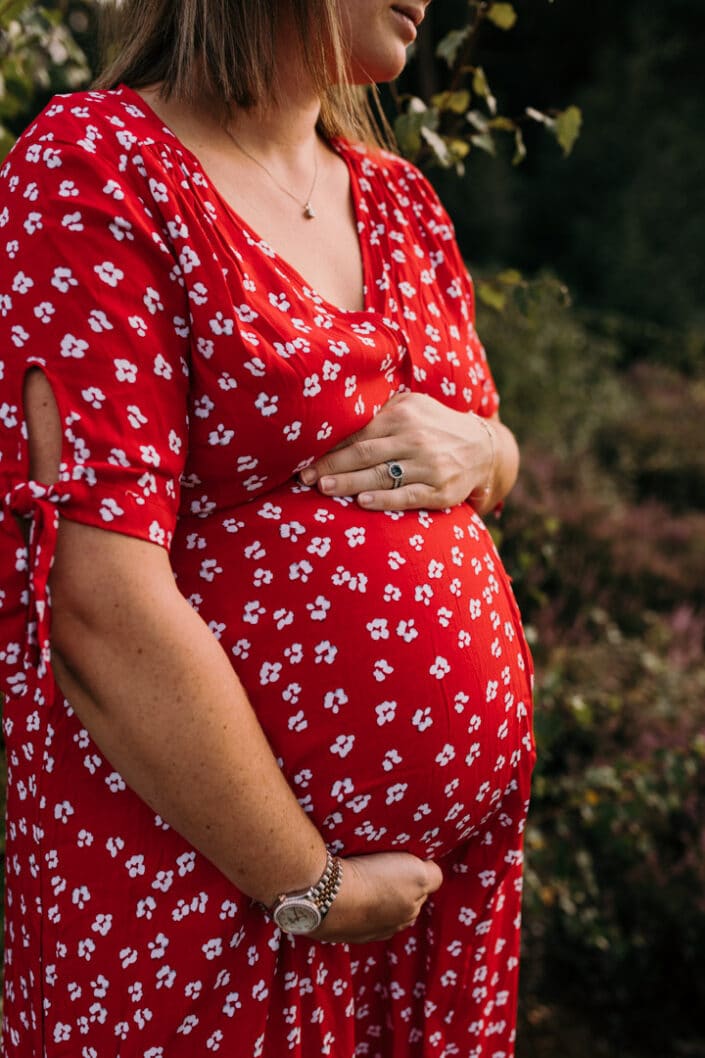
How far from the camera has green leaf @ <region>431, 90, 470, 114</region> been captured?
6.81 ft

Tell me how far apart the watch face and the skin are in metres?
0.02

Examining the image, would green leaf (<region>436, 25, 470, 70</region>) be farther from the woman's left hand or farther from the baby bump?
the baby bump

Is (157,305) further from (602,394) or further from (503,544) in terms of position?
(602,394)

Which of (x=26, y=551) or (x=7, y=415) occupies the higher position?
(x=7, y=415)

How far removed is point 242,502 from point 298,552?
3.8 inches

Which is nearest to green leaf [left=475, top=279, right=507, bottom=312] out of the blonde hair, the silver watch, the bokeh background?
the bokeh background

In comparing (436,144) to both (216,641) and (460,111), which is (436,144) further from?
(216,641)

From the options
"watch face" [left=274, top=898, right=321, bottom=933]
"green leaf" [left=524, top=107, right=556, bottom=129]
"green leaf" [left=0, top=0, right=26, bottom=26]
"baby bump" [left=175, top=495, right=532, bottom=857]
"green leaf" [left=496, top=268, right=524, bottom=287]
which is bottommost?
"watch face" [left=274, top=898, right=321, bottom=933]

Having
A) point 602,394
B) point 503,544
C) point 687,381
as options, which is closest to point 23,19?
point 503,544

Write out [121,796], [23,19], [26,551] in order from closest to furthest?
[26,551]
[121,796]
[23,19]

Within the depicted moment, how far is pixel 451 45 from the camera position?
1992 millimetres

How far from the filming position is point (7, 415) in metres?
1.05

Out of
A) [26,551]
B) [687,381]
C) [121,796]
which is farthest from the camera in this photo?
[687,381]

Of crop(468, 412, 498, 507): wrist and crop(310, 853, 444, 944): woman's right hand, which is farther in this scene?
crop(468, 412, 498, 507): wrist
